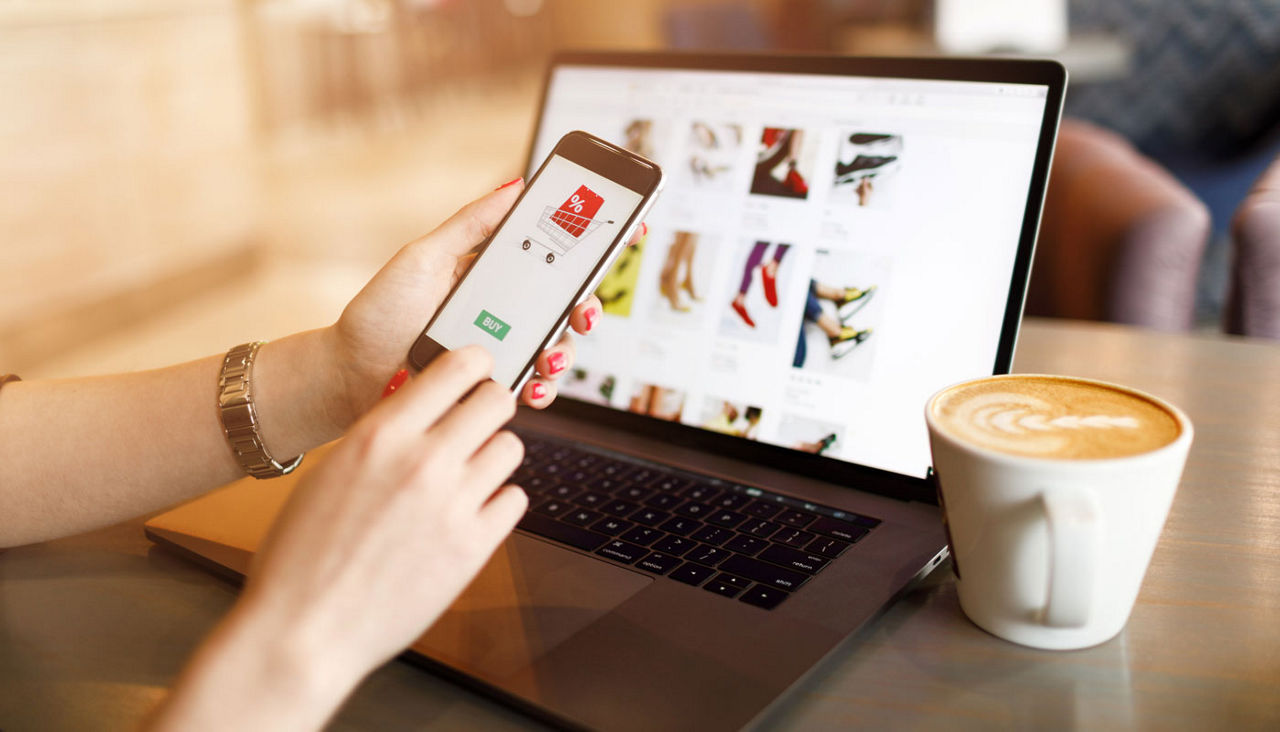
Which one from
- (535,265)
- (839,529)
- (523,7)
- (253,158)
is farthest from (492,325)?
(523,7)

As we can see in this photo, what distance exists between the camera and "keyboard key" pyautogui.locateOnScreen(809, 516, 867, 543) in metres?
0.56

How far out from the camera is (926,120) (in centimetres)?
64

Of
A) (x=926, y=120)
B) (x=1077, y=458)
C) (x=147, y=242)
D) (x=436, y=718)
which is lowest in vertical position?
(x=147, y=242)

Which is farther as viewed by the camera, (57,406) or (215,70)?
(215,70)

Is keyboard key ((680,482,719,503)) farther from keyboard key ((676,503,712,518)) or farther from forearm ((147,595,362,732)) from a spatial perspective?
forearm ((147,595,362,732))

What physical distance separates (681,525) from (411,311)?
0.75ft

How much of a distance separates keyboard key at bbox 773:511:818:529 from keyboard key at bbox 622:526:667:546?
8 centimetres

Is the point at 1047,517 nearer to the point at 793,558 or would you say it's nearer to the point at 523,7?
the point at 793,558

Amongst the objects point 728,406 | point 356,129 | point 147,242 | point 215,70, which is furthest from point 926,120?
point 356,129

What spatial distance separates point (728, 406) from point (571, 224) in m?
0.19

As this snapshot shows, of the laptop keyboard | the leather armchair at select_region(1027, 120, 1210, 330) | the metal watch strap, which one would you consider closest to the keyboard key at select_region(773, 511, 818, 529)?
the laptop keyboard

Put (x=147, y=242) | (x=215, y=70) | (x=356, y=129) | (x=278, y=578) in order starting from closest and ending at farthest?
1. (x=278, y=578)
2. (x=147, y=242)
3. (x=215, y=70)
4. (x=356, y=129)

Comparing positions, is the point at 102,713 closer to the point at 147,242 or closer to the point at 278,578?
the point at 278,578

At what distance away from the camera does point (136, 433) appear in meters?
0.60
